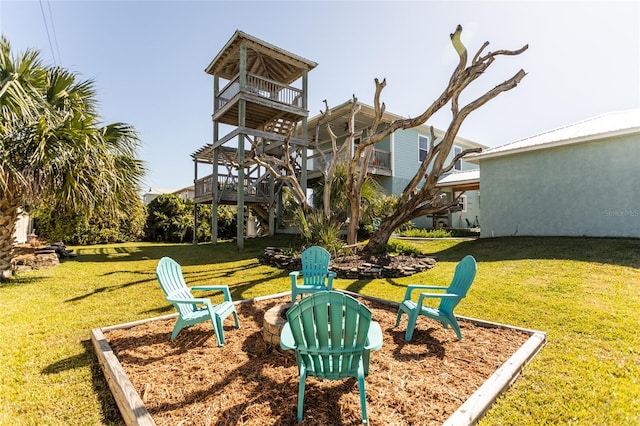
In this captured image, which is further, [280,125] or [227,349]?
[280,125]

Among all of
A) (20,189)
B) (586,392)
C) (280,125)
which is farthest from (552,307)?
(280,125)

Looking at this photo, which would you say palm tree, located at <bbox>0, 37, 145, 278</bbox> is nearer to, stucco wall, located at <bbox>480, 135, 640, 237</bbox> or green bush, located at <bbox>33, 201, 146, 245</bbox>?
green bush, located at <bbox>33, 201, 146, 245</bbox>

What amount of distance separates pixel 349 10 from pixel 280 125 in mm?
8166

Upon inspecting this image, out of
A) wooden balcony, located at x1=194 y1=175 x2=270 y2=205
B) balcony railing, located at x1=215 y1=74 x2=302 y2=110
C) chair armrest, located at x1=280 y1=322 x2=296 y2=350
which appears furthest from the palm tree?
wooden balcony, located at x1=194 y1=175 x2=270 y2=205

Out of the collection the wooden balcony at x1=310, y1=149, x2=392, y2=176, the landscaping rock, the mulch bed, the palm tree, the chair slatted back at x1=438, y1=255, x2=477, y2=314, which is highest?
the wooden balcony at x1=310, y1=149, x2=392, y2=176

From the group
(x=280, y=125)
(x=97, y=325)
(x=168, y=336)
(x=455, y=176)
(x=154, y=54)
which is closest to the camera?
(x=168, y=336)

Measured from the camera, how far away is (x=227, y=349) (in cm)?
362

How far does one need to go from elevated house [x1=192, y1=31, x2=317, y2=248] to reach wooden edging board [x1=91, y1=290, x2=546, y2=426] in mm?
9861

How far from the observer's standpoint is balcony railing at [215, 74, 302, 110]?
13898 millimetres

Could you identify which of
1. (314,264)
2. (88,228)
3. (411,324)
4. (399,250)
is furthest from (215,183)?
(411,324)

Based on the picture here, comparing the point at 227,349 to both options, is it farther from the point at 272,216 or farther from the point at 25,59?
the point at 272,216

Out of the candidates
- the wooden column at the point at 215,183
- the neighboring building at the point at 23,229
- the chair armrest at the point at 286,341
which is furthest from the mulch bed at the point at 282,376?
the neighboring building at the point at 23,229

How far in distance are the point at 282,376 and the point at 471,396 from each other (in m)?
1.75

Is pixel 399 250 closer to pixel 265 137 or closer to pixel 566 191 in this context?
pixel 566 191
